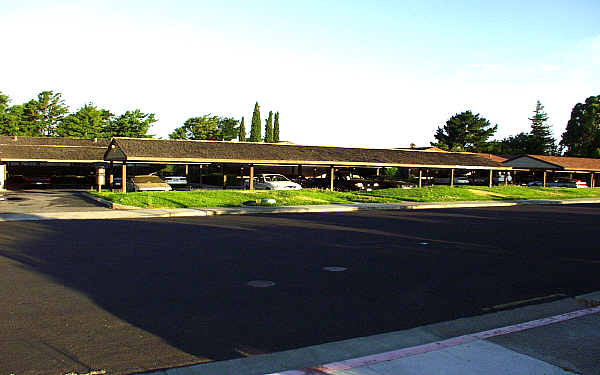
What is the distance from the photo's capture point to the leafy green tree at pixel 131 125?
69938 millimetres

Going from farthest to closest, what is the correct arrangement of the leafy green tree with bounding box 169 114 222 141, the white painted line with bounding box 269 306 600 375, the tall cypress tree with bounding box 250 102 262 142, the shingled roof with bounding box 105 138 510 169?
the tall cypress tree with bounding box 250 102 262 142 → the leafy green tree with bounding box 169 114 222 141 → the shingled roof with bounding box 105 138 510 169 → the white painted line with bounding box 269 306 600 375

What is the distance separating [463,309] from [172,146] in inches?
1190

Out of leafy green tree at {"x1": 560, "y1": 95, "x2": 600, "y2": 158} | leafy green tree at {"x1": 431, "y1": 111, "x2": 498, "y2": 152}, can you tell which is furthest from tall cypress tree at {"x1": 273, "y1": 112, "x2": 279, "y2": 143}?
leafy green tree at {"x1": 560, "y1": 95, "x2": 600, "y2": 158}

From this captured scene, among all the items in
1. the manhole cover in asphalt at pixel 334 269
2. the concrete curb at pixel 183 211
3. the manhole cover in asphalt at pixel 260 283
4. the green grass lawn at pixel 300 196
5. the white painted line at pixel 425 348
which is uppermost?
the green grass lawn at pixel 300 196

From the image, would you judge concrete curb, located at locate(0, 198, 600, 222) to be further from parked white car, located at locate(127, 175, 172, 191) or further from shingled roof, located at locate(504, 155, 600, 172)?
shingled roof, located at locate(504, 155, 600, 172)

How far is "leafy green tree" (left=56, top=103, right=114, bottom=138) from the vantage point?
2714 inches

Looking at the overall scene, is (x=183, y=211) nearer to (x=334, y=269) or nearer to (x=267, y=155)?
(x=334, y=269)

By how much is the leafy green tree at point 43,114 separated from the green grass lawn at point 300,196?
61.4 meters

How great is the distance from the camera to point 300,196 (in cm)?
3055

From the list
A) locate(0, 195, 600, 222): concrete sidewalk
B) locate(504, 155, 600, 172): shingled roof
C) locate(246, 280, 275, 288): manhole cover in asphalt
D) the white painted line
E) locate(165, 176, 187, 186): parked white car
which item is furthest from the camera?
locate(504, 155, 600, 172): shingled roof

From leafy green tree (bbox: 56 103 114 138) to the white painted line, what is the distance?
70.6 m

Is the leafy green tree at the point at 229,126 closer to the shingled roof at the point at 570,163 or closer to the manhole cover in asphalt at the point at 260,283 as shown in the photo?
the shingled roof at the point at 570,163

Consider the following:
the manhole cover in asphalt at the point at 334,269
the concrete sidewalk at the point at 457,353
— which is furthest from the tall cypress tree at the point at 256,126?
the concrete sidewalk at the point at 457,353

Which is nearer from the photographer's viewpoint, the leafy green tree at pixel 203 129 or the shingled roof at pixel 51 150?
the shingled roof at pixel 51 150
